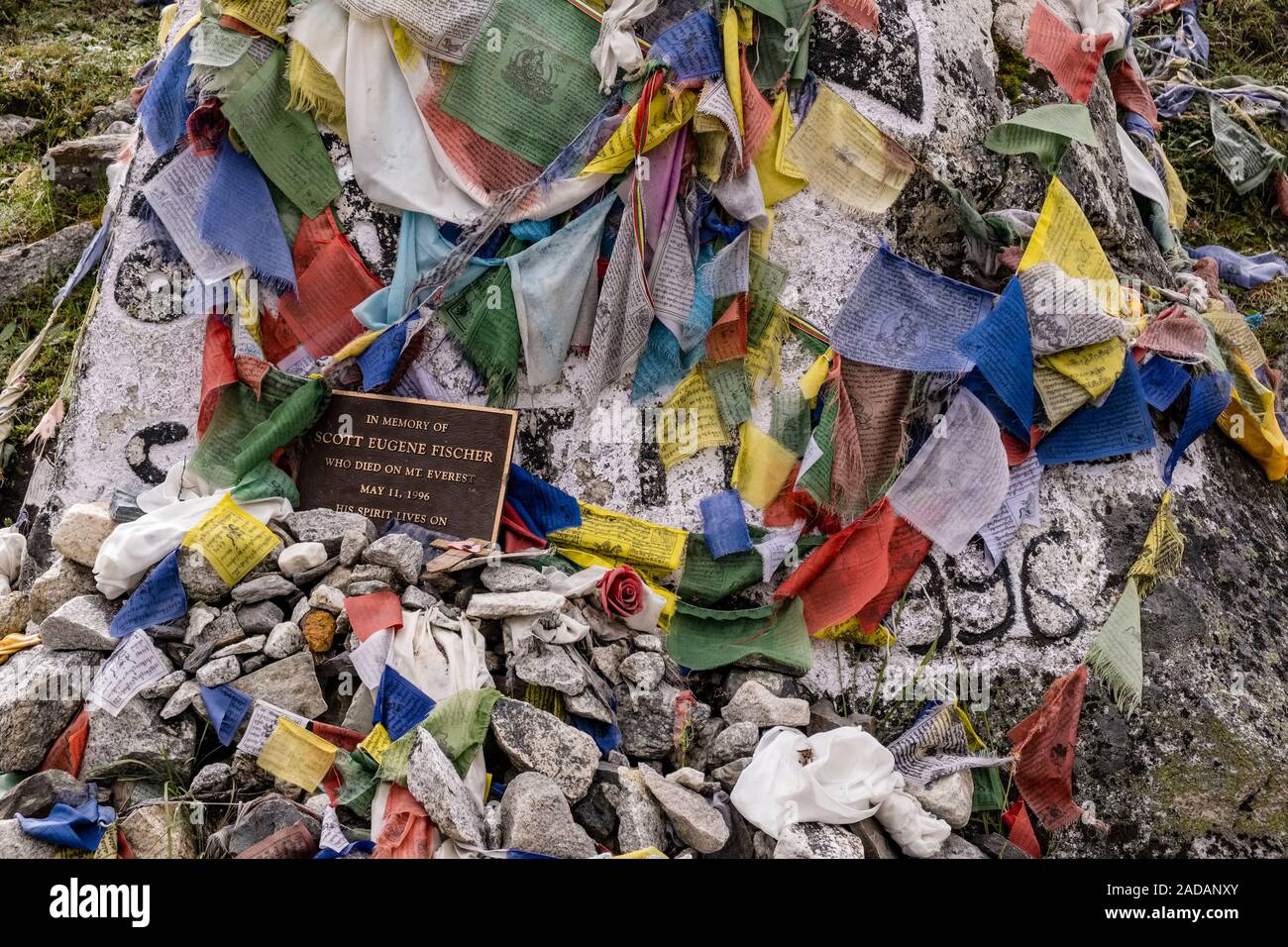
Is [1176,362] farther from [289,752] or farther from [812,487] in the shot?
[289,752]

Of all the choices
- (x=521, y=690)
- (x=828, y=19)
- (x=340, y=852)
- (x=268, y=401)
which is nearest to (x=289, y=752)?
(x=340, y=852)

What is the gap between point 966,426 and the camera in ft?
14.9

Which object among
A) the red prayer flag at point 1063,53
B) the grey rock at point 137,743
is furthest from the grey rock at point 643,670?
the red prayer flag at point 1063,53

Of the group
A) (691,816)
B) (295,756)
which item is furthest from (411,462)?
(691,816)

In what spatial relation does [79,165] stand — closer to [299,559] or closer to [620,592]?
[299,559]

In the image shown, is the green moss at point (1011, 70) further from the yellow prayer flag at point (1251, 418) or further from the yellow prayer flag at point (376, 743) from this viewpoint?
the yellow prayer flag at point (376, 743)

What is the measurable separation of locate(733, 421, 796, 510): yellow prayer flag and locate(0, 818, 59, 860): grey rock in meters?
2.55

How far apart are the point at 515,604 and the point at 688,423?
3.65ft

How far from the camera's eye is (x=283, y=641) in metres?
3.78

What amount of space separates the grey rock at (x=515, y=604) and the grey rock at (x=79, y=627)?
1.11 metres

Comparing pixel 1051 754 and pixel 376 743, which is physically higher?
pixel 376 743

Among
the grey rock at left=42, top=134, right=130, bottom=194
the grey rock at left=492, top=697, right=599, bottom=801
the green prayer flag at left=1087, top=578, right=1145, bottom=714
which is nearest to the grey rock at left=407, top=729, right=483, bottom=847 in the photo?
the grey rock at left=492, top=697, right=599, bottom=801

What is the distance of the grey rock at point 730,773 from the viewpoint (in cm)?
380

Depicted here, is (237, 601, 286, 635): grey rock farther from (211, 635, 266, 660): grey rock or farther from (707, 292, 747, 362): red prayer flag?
(707, 292, 747, 362): red prayer flag
